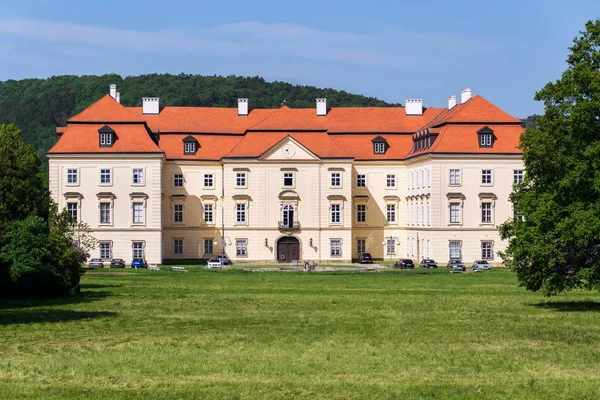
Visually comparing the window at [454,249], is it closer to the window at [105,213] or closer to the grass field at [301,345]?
the window at [105,213]

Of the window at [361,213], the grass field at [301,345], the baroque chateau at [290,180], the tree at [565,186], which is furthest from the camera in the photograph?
the window at [361,213]

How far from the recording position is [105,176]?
77.5m

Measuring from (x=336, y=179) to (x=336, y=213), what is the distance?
102 inches

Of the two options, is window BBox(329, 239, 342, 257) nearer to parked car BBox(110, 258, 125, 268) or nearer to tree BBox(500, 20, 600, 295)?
parked car BBox(110, 258, 125, 268)

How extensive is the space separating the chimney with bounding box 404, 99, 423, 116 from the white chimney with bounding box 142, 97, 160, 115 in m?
20.2

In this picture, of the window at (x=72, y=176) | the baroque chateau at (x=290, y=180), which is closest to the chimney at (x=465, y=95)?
the baroque chateau at (x=290, y=180)

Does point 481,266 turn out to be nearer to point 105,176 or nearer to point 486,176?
point 486,176

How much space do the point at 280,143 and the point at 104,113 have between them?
13.0 m

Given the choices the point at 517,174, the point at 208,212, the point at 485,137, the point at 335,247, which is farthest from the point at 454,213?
the point at 208,212

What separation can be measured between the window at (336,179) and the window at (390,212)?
21.6ft

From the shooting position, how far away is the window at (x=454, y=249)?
77.5 meters

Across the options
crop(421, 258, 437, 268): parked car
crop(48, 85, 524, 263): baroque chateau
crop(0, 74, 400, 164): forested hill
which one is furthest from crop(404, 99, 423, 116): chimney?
crop(0, 74, 400, 164): forested hill

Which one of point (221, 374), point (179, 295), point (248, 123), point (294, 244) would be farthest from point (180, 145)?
point (221, 374)

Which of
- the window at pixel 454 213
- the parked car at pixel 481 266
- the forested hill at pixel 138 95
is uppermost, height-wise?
the forested hill at pixel 138 95
